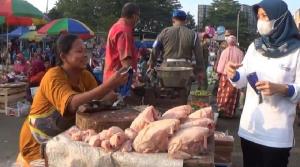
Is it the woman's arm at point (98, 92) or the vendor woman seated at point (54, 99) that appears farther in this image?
the vendor woman seated at point (54, 99)

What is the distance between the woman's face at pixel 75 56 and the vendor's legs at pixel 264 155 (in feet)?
4.14

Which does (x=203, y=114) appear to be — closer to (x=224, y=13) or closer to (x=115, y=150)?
(x=115, y=150)

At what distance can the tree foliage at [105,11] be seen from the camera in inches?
2132

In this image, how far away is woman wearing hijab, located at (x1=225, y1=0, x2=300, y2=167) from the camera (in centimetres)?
277

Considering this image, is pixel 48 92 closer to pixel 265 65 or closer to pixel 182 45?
pixel 265 65

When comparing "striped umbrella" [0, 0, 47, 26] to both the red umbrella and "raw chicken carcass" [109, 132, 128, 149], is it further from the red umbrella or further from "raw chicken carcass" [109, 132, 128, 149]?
"raw chicken carcass" [109, 132, 128, 149]

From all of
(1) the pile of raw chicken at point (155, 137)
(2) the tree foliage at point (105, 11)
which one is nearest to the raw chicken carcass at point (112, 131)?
(1) the pile of raw chicken at point (155, 137)

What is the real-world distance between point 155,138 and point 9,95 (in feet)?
25.6

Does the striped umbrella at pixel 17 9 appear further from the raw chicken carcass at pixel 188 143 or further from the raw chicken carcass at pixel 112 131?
the raw chicken carcass at pixel 188 143

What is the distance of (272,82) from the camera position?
2.75 m

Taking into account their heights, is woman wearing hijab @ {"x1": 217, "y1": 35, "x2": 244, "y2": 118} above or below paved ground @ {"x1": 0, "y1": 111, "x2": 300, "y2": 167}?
above

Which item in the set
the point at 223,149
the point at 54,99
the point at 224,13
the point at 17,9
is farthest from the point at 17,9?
the point at 224,13

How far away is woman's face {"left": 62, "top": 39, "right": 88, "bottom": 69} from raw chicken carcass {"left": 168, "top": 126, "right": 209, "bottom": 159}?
107cm

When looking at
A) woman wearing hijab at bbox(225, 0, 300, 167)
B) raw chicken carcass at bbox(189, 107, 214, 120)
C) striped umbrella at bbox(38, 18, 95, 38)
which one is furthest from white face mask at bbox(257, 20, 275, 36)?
striped umbrella at bbox(38, 18, 95, 38)
